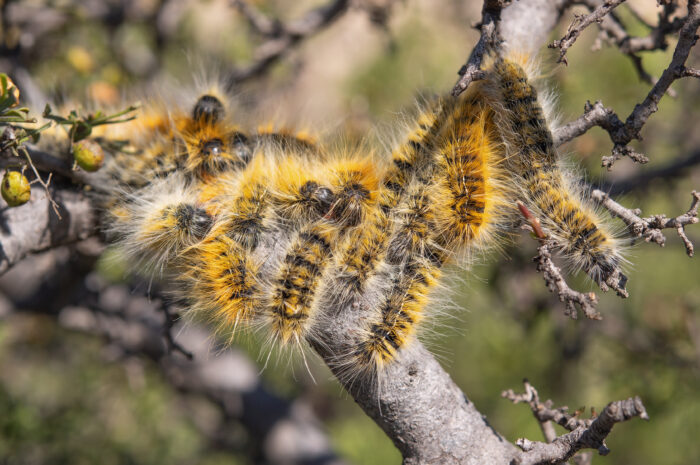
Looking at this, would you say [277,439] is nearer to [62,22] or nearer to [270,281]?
[270,281]

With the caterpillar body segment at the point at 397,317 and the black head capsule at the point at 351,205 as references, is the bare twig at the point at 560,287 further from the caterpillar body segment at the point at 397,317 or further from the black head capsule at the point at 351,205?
the black head capsule at the point at 351,205

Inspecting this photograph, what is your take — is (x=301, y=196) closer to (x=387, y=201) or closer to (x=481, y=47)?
(x=387, y=201)

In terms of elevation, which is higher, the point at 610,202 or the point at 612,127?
the point at 612,127

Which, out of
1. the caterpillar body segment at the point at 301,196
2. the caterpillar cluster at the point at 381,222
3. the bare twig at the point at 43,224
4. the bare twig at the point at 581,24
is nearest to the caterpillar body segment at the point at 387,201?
the caterpillar cluster at the point at 381,222

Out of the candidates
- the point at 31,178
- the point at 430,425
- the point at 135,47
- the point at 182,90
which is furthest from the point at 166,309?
the point at 135,47

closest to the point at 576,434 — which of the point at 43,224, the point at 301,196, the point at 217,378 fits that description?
the point at 301,196

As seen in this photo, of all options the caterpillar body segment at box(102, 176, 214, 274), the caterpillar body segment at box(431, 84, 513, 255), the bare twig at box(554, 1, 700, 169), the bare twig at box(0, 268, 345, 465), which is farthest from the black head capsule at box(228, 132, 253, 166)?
the bare twig at box(0, 268, 345, 465)
